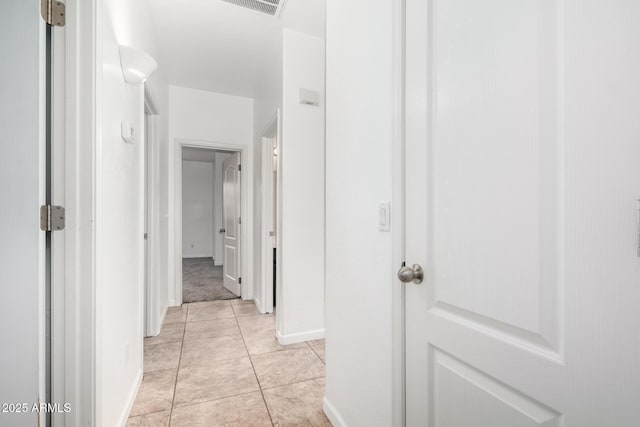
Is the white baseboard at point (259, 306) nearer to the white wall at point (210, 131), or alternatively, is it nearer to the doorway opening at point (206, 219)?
the white wall at point (210, 131)

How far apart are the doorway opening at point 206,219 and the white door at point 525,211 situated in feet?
12.7

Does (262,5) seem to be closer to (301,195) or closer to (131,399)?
(301,195)

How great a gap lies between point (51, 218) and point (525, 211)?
5.23 ft

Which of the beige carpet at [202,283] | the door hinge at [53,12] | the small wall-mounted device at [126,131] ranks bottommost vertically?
the beige carpet at [202,283]

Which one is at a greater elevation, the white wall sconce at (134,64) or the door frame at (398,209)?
the white wall sconce at (134,64)

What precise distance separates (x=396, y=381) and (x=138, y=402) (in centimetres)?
170

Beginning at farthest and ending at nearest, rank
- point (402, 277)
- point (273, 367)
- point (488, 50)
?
point (273, 367), point (402, 277), point (488, 50)

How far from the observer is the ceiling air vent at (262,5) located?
2.32 metres

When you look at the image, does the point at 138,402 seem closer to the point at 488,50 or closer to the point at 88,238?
the point at 88,238

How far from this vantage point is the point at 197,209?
7738 mm

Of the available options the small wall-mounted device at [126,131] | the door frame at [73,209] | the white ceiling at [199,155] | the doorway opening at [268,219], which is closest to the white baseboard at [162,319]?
the doorway opening at [268,219]

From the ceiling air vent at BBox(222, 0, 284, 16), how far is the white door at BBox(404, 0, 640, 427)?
178cm

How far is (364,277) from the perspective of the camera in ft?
4.37

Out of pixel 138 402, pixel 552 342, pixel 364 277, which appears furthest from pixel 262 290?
pixel 552 342
